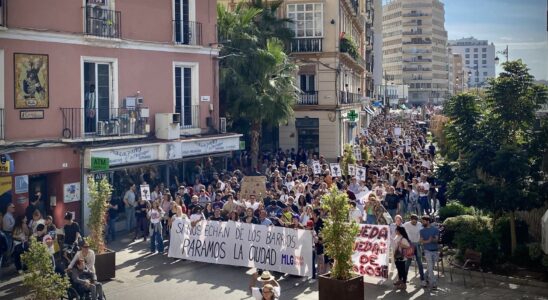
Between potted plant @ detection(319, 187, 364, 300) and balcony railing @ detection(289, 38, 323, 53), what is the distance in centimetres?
3136

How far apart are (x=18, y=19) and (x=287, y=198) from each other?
9.83m

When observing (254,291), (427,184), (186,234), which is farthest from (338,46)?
(254,291)

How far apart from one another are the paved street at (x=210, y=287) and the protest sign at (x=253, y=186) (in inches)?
230

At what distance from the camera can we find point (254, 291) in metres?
11.8

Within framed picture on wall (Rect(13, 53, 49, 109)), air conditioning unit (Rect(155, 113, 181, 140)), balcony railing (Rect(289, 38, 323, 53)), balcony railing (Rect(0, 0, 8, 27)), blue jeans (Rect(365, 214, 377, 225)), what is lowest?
blue jeans (Rect(365, 214, 377, 225))

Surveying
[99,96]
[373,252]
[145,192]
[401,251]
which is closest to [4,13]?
[99,96]

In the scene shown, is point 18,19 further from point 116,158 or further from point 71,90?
point 116,158

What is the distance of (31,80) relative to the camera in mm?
21375

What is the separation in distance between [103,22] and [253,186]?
7.71m

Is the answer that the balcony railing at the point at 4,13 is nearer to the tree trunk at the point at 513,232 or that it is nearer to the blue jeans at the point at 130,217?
the blue jeans at the point at 130,217

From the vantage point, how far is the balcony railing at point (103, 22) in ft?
76.3

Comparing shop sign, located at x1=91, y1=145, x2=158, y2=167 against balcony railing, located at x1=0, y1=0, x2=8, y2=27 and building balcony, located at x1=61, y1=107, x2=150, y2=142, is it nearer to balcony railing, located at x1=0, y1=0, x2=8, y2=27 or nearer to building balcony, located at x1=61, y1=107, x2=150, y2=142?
building balcony, located at x1=61, y1=107, x2=150, y2=142

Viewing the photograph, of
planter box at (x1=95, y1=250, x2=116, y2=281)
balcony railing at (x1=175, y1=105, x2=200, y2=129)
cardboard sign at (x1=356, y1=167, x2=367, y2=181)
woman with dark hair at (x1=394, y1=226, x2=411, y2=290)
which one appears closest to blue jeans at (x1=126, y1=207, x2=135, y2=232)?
planter box at (x1=95, y1=250, x2=116, y2=281)

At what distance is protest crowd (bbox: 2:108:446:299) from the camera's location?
1590 centimetres
